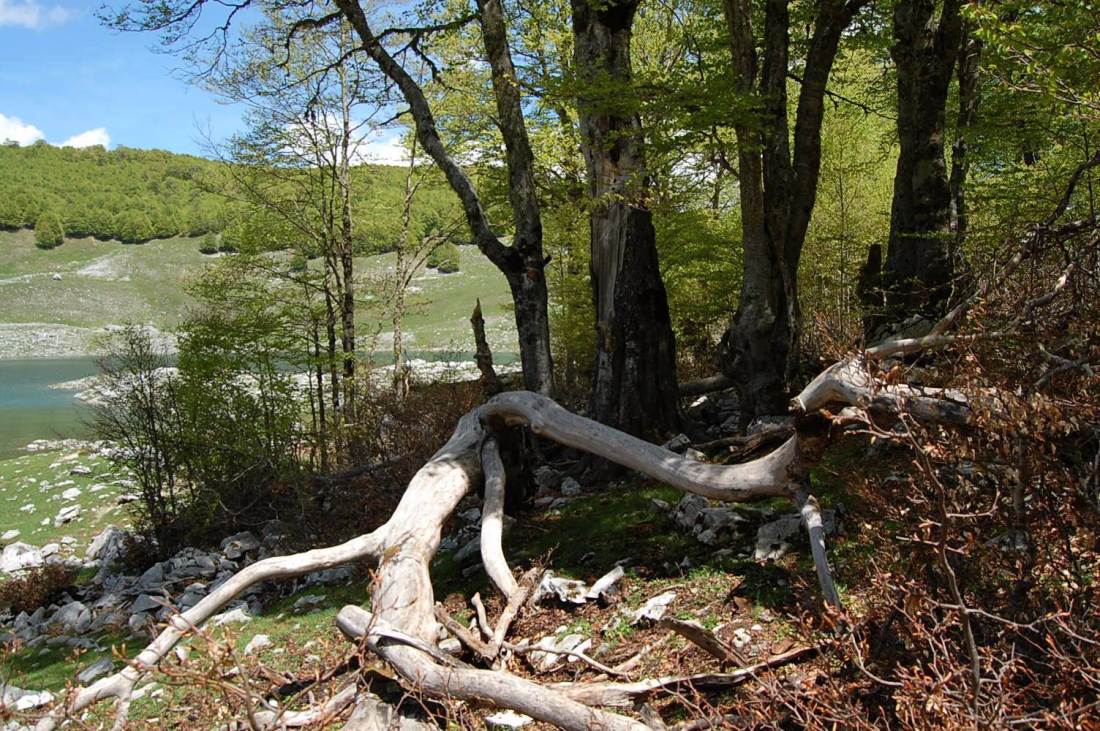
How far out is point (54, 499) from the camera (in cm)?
A: 1548

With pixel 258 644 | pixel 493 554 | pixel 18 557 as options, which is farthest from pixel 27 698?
pixel 18 557

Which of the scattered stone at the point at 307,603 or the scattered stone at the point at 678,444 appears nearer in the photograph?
the scattered stone at the point at 307,603

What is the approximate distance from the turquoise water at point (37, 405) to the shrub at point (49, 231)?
247 ft

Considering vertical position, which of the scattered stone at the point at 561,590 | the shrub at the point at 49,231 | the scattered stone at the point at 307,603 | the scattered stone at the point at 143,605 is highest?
the shrub at the point at 49,231

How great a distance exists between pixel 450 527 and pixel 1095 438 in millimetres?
6486

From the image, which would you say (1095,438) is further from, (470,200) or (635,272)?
(470,200)

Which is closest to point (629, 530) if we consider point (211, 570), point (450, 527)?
point (450, 527)

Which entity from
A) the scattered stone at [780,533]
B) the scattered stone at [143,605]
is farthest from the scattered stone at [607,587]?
the scattered stone at [143,605]

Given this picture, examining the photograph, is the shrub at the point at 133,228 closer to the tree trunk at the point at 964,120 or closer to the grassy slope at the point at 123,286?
the grassy slope at the point at 123,286

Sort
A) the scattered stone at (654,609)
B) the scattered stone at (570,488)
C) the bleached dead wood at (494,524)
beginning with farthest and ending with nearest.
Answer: the scattered stone at (570,488), the bleached dead wood at (494,524), the scattered stone at (654,609)

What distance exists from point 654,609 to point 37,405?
122 feet

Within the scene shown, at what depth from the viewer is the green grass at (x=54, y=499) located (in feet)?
44.3

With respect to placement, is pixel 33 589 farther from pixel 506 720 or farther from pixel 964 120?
pixel 964 120

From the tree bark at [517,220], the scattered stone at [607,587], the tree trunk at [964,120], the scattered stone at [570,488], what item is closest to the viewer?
the scattered stone at [607,587]
